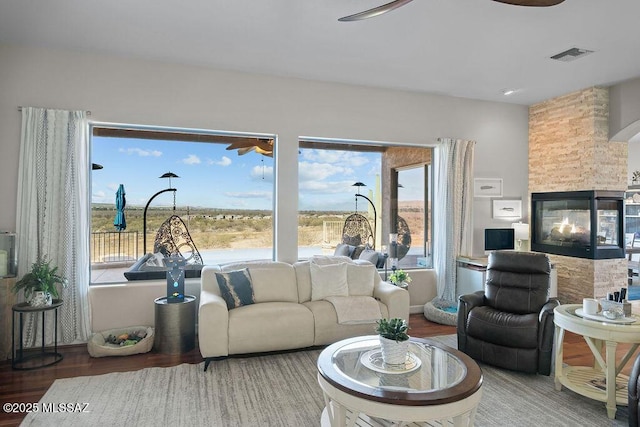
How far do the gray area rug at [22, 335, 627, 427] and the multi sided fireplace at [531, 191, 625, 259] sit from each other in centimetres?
276

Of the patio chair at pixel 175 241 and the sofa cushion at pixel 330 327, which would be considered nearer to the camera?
the sofa cushion at pixel 330 327

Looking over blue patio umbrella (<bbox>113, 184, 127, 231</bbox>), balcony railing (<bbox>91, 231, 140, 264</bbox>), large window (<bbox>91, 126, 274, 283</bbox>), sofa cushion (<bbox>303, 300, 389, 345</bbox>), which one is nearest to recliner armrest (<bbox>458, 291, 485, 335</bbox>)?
sofa cushion (<bbox>303, 300, 389, 345</bbox>)

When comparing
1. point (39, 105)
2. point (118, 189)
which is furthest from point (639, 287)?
point (39, 105)

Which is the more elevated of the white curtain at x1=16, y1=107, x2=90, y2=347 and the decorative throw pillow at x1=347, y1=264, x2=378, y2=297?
the white curtain at x1=16, y1=107, x2=90, y2=347

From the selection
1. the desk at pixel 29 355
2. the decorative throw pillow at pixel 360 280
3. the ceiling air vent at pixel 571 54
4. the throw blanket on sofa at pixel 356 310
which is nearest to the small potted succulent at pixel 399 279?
the decorative throw pillow at pixel 360 280

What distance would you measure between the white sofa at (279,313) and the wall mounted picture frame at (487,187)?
2.34 metres

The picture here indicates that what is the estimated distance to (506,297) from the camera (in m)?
3.79

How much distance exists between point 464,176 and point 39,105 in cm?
520

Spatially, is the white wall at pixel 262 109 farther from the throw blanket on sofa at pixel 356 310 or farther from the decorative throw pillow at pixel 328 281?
the throw blanket on sofa at pixel 356 310

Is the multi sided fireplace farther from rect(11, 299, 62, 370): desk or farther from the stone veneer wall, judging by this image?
rect(11, 299, 62, 370): desk

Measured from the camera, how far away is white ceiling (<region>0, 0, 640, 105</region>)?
325 centimetres

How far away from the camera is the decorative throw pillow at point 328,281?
4.36 metres

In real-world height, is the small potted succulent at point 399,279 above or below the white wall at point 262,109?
below

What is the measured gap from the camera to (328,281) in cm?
440
